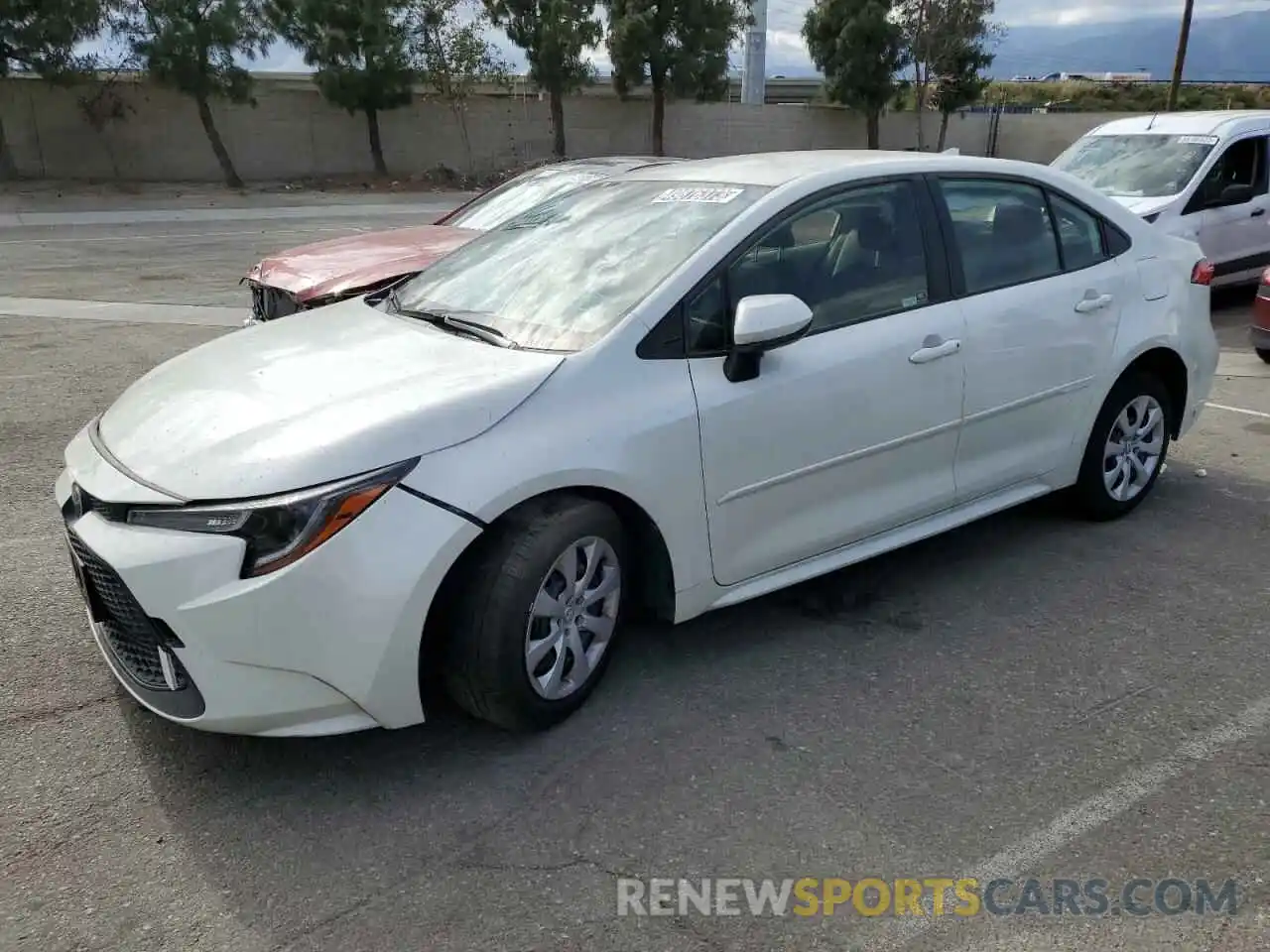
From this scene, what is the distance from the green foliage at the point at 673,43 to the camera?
3197 cm

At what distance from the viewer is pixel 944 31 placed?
119ft

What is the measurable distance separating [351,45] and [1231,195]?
2470 cm

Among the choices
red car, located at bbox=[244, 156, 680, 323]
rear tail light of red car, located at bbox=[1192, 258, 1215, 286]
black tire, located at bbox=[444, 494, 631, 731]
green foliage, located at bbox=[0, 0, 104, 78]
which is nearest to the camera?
black tire, located at bbox=[444, 494, 631, 731]

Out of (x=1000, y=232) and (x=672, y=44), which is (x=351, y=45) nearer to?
(x=672, y=44)

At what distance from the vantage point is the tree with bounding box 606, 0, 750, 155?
3197 centimetres

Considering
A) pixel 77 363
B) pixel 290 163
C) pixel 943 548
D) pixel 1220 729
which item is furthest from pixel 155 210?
pixel 1220 729

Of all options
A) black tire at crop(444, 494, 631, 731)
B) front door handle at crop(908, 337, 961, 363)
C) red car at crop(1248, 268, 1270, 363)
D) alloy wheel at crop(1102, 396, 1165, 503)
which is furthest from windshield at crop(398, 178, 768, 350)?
red car at crop(1248, 268, 1270, 363)

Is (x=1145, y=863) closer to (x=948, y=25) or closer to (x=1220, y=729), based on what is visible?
(x=1220, y=729)

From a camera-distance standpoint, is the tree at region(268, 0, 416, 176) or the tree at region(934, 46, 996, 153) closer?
the tree at region(268, 0, 416, 176)

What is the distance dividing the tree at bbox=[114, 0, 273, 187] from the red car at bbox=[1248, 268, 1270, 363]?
2501 cm

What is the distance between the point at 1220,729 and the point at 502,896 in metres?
2.29

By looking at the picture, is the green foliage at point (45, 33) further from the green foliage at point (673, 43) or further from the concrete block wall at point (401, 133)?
the green foliage at point (673, 43)

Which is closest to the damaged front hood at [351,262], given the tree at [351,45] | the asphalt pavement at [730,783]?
the asphalt pavement at [730,783]

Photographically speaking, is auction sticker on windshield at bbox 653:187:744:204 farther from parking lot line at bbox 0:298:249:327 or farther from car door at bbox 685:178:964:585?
parking lot line at bbox 0:298:249:327
